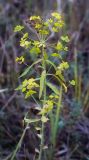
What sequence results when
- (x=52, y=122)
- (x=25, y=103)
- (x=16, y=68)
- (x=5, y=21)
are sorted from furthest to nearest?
(x=5, y=21) → (x=16, y=68) → (x=25, y=103) → (x=52, y=122)

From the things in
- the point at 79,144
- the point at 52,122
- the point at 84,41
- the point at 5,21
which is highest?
the point at 5,21

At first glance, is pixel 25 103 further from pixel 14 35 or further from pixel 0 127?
pixel 14 35

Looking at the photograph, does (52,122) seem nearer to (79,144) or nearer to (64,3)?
(79,144)

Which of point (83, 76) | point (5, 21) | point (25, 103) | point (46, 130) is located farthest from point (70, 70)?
point (5, 21)

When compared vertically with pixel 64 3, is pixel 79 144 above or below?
below

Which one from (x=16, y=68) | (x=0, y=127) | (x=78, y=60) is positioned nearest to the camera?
(x=0, y=127)

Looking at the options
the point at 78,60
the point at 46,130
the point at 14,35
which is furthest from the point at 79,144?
the point at 14,35

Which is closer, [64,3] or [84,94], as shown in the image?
[84,94]
